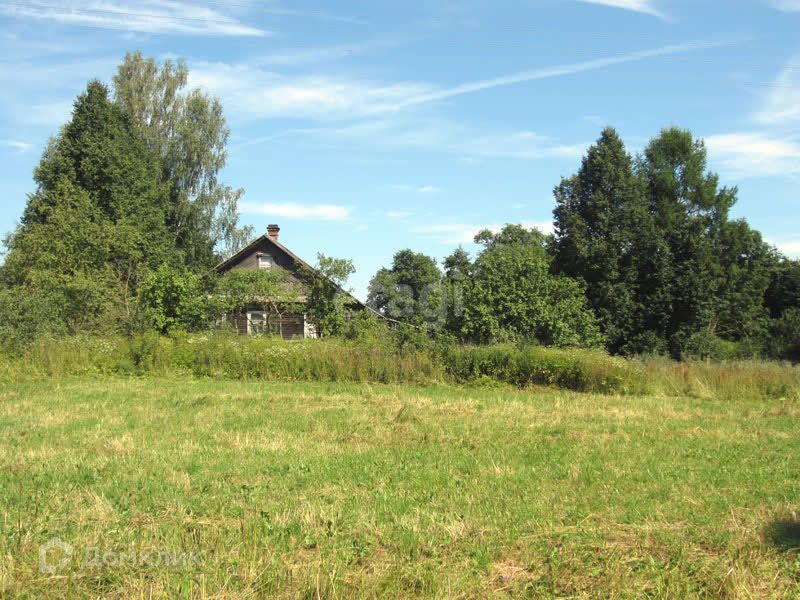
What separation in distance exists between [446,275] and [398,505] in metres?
35.4

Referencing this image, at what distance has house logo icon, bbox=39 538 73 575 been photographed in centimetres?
444

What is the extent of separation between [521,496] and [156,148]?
41727 millimetres

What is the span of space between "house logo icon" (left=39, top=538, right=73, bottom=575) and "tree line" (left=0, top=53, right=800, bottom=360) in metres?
19.0

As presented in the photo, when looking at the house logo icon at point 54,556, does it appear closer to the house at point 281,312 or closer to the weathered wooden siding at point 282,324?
the weathered wooden siding at point 282,324

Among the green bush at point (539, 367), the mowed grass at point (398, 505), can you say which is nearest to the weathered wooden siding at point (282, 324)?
the green bush at point (539, 367)

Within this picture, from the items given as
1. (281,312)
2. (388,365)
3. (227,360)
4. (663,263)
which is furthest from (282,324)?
(663,263)

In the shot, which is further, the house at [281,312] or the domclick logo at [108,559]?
the house at [281,312]

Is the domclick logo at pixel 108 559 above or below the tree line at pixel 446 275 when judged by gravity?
below

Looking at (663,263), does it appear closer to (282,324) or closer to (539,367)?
(282,324)

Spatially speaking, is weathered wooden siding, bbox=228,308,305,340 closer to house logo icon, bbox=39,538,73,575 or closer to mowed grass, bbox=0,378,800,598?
mowed grass, bbox=0,378,800,598

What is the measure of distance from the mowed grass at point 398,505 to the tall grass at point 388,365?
5.32m

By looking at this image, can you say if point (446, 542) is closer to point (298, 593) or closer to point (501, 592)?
point (501, 592)

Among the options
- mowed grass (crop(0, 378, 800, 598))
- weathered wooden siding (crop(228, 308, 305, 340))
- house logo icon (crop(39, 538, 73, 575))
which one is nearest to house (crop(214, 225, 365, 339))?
weathered wooden siding (crop(228, 308, 305, 340))

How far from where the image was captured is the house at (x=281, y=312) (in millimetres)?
26391
